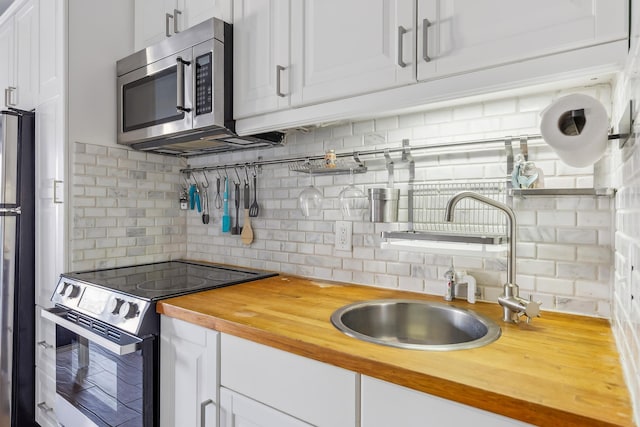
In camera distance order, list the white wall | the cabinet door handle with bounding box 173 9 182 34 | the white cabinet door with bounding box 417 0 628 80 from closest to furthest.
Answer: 1. the white wall
2. the white cabinet door with bounding box 417 0 628 80
3. the cabinet door handle with bounding box 173 9 182 34

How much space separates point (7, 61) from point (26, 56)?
37cm

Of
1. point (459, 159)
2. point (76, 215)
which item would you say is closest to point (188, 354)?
point (76, 215)

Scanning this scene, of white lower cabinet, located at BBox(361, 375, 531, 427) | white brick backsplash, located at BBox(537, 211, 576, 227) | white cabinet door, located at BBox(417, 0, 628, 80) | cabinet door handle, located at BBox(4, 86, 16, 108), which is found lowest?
white lower cabinet, located at BBox(361, 375, 531, 427)

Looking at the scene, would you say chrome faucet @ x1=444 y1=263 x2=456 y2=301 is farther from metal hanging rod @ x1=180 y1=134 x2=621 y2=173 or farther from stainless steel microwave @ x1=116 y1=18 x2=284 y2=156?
stainless steel microwave @ x1=116 y1=18 x2=284 y2=156

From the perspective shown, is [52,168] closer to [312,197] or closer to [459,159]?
[312,197]

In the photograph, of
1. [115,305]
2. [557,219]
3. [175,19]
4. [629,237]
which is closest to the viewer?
[629,237]

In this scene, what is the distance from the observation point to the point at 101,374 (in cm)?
160

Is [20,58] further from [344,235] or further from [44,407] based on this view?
[344,235]

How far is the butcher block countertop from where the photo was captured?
0.72 metres

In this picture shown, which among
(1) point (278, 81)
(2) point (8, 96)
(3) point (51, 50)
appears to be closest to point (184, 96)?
(1) point (278, 81)

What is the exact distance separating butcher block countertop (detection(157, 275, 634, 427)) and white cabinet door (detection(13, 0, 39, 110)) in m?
1.71

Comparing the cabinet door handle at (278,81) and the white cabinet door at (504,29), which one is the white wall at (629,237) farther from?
the cabinet door handle at (278,81)

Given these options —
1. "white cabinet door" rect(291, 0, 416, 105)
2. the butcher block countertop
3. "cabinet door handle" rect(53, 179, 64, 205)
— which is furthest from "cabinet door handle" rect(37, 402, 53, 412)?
"white cabinet door" rect(291, 0, 416, 105)

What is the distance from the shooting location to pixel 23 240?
2.11 meters
